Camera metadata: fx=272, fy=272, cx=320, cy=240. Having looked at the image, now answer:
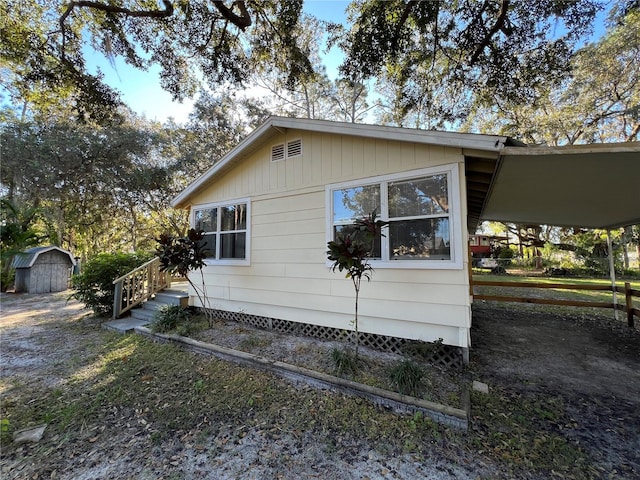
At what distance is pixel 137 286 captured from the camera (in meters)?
6.96

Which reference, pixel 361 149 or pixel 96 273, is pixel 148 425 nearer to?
pixel 361 149

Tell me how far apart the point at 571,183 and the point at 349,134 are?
302 centimetres

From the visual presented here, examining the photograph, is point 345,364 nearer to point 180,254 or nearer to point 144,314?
point 180,254

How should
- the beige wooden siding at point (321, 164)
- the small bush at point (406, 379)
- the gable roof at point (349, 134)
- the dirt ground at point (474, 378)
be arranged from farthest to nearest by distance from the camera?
the beige wooden siding at point (321, 164) < the gable roof at point (349, 134) < the small bush at point (406, 379) < the dirt ground at point (474, 378)

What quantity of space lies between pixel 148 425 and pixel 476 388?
3.59 meters

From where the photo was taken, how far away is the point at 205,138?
1554cm

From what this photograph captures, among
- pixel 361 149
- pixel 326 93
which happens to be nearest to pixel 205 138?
pixel 326 93

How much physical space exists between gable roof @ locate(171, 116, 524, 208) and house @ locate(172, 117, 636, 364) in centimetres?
2

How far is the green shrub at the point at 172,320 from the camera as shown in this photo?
5246 mm

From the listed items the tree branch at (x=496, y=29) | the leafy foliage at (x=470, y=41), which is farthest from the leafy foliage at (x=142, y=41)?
the tree branch at (x=496, y=29)

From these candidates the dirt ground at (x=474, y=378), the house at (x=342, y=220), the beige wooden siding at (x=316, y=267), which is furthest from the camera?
the beige wooden siding at (x=316, y=267)

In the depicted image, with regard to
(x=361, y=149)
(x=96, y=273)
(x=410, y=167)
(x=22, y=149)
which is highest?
(x=22, y=149)

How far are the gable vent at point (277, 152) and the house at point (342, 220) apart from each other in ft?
0.09

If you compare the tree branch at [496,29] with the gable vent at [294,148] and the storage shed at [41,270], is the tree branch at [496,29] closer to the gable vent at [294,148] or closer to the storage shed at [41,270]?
the gable vent at [294,148]
